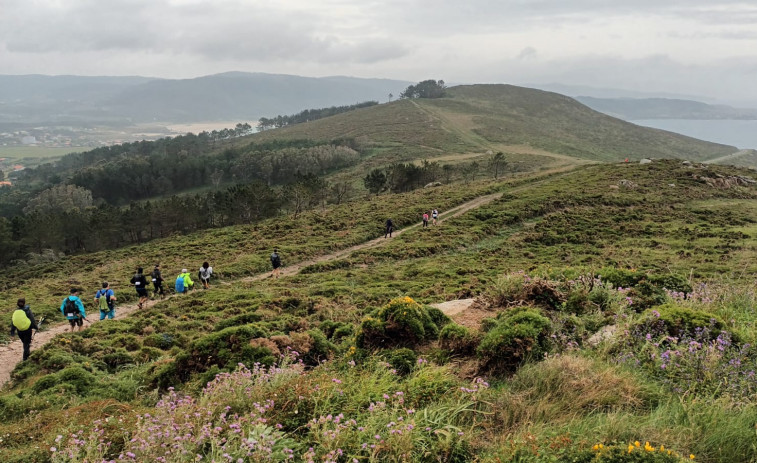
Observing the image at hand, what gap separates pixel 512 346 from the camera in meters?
6.31

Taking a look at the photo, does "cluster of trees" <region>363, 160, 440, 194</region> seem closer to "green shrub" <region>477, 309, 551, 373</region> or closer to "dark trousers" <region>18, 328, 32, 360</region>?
"dark trousers" <region>18, 328, 32, 360</region>

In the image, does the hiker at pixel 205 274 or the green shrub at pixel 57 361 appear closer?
the green shrub at pixel 57 361

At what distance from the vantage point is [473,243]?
32.3 m

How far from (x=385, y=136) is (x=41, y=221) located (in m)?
105

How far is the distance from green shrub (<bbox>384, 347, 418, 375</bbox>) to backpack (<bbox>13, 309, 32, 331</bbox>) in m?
13.2

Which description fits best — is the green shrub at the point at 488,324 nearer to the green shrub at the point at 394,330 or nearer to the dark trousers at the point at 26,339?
the green shrub at the point at 394,330

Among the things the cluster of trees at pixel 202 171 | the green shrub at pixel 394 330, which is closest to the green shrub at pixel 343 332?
the green shrub at pixel 394 330

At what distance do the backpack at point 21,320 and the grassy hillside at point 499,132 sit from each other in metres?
110

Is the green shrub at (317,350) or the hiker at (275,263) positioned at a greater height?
the green shrub at (317,350)

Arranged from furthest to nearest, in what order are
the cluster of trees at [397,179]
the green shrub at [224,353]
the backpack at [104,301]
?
the cluster of trees at [397,179] → the backpack at [104,301] → the green shrub at [224,353]

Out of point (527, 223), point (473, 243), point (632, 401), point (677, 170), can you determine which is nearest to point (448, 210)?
point (527, 223)

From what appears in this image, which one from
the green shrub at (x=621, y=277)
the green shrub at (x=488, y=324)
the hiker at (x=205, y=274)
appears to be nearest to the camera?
the green shrub at (x=488, y=324)

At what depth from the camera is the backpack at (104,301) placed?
17766 millimetres

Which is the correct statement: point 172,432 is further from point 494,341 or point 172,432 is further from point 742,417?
point 742,417
